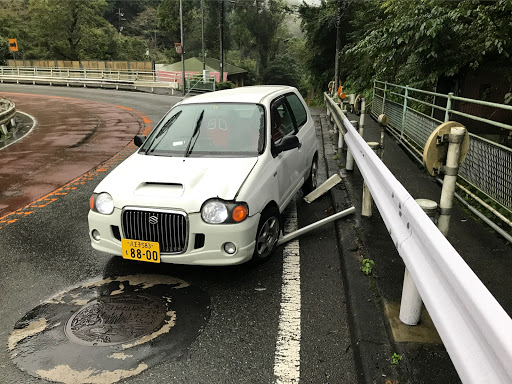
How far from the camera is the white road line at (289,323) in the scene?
8.94 ft

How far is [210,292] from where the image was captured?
3.74 metres

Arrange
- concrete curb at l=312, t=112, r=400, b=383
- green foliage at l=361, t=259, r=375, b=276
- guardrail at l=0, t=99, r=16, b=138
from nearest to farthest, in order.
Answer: concrete curb at l=312, t=112, r=400, b=383, green foliage at l=361, t=259, r=375, b=276, guardrail at l=0, t=99, r=16, b=138

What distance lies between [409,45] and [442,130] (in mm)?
6934

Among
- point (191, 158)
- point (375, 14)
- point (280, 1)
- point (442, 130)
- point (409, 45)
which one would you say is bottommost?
point (191, 158)

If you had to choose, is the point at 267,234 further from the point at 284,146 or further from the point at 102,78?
the point at 102,78

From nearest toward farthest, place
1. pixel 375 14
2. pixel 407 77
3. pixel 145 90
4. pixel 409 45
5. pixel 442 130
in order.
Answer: pixel 442 130 → pixel 409 45 → pixel 407 77 → pixel 375 14 → pixel 145 90

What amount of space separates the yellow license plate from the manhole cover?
310mm

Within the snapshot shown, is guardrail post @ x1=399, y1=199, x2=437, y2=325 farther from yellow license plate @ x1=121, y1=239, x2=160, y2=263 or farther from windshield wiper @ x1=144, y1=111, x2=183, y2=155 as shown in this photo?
windshield wiper @ x1=144, y1=111, x2=183, y2=155

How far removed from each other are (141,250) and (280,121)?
237cm

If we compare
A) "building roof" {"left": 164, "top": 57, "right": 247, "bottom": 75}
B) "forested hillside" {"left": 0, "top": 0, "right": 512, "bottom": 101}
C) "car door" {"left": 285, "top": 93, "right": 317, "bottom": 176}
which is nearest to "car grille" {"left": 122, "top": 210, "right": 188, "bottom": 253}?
"car door" {"left": 285, "top": 93, "right": 317, "bottom": 176}

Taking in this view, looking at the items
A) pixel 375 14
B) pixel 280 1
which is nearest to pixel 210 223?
pixel 375 14

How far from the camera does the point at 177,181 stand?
12.5 ft

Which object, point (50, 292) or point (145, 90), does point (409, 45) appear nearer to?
point (50, 292)

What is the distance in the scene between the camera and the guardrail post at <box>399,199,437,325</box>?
9.15ft
